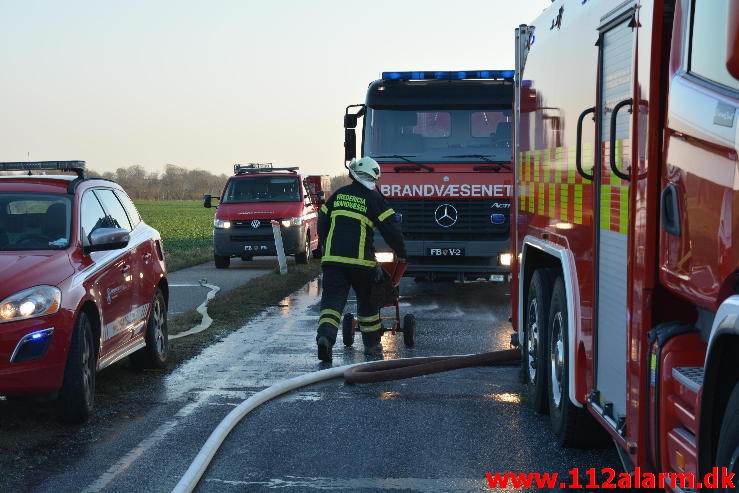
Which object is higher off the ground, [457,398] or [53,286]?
[53,286]

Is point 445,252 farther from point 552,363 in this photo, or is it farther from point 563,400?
point 563,400

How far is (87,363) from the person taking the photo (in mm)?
7566

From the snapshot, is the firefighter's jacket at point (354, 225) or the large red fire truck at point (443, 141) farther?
the large red fire truck at point (443, 141)

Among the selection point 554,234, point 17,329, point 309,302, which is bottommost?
point 309,302

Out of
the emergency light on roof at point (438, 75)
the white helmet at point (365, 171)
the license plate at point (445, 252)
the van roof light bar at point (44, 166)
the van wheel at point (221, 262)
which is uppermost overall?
the emergency light on roof at point (438, 75)

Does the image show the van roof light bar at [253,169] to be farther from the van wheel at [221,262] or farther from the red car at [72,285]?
the red car at [72,285]

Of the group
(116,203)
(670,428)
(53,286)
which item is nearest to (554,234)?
(670,428)

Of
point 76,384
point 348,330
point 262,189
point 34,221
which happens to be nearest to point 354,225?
point 348,330

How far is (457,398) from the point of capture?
8.24m

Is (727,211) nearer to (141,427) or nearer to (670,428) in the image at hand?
(670,428)

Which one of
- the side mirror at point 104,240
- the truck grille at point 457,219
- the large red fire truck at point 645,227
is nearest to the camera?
the large red fire truck at point 645,227

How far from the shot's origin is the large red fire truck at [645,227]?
3.62 metres

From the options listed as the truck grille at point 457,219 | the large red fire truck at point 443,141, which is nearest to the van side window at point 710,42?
the large red fire truck at point 443,141

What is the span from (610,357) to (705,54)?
5.72ft
